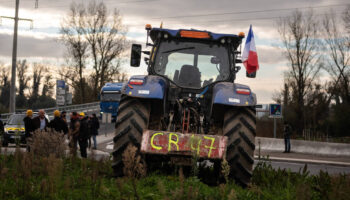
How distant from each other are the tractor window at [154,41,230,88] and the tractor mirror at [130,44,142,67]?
55cm

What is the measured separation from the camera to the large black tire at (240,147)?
7.77 meters

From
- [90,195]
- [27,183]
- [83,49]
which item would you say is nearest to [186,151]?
[90,195]

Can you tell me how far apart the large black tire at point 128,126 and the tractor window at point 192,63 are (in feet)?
4.21

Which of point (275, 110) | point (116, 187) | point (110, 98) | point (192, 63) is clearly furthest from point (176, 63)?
point (110, 98)

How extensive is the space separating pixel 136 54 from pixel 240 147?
3.17m

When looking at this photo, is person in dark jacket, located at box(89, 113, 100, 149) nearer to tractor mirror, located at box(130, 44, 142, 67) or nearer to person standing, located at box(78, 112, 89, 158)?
person standing, located at box(78, 112, 89, 158)

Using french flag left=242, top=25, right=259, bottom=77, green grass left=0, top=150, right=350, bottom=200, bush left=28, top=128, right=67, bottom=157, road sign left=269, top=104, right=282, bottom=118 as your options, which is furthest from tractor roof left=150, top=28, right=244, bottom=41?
road sign left=269, top=104, right=282, bottom=118

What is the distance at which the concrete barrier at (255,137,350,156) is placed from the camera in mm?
25422

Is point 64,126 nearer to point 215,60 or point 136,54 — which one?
point 136,54

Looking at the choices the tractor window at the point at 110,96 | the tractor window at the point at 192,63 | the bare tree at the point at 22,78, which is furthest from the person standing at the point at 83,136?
the bare tree at the point at 22,78

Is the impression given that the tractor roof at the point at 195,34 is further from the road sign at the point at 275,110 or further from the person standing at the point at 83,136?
the road sign at the point at 275,110

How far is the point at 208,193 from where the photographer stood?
6371 mm

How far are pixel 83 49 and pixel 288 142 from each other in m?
36.8

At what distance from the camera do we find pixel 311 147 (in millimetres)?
26172
